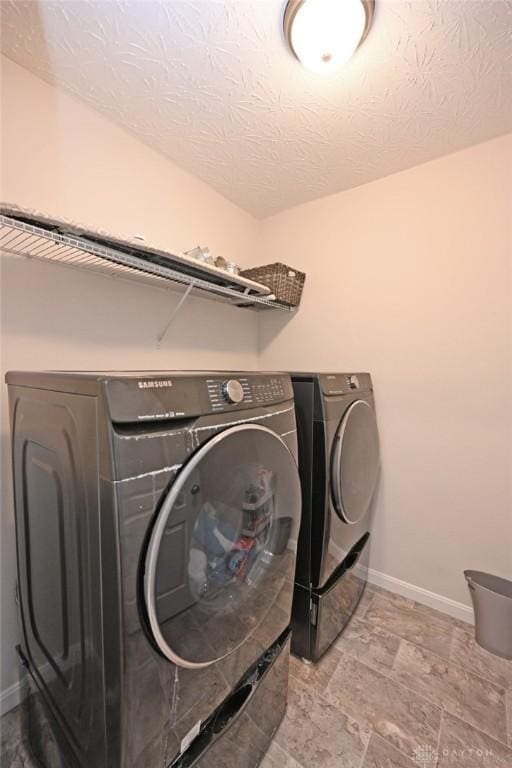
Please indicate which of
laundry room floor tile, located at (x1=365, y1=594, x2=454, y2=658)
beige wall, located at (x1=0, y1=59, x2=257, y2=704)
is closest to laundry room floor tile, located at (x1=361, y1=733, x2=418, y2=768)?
laundry room floor tile, located at (x1=365, y1=594, x2=454, y2=658)

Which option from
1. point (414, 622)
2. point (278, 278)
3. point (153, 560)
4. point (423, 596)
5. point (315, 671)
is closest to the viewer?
point (153, 560)

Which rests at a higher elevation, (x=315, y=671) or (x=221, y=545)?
(x=221, y=545)

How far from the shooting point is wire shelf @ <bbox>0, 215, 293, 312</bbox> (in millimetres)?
1048

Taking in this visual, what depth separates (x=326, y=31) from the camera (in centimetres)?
102

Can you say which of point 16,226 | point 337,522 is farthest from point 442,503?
point 16,226

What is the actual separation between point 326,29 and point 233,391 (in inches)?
47.1

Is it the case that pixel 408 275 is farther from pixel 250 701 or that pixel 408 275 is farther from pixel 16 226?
pixel 250 701

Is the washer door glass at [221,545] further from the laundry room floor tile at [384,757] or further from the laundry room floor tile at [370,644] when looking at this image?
the laundry room floor tile at [370,644]

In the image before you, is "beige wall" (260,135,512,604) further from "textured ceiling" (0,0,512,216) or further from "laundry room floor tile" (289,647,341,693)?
"laundry room floor tile" (289,647,341,693)

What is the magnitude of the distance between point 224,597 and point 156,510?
370mm

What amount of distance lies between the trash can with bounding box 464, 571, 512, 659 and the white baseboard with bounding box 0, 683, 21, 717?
6.55 ft

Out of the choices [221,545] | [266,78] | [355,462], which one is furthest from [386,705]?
[266,78]

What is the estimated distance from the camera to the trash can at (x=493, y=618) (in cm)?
145

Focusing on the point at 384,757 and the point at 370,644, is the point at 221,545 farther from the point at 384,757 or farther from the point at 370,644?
the point at 370,644
